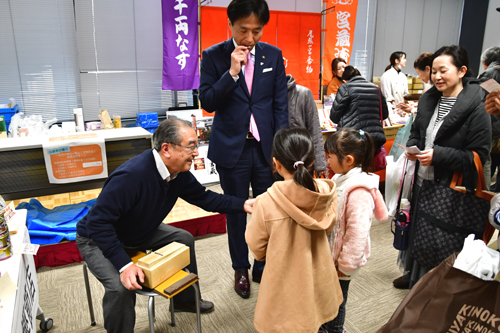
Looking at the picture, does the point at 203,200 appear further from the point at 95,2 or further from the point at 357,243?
the point at 95,2

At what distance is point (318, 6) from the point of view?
19.7 ft

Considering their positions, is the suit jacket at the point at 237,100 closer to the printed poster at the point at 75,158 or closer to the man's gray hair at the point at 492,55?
the printed poster at the point at 75,158

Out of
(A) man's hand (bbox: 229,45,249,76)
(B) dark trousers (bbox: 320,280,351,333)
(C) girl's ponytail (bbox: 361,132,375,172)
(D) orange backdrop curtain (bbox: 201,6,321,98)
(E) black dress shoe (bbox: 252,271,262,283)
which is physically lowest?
(E) black dress shoe (bbox: 252,271,262,283)

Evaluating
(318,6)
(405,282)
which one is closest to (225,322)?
(405,282)

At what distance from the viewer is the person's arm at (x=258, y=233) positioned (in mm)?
1277

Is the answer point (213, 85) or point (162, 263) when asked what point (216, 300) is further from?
point (213, 85)

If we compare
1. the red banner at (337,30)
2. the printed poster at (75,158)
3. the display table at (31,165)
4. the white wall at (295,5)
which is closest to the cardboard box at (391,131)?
the red banner at (337,30)

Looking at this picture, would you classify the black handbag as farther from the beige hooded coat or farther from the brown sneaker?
the beige hooded coat

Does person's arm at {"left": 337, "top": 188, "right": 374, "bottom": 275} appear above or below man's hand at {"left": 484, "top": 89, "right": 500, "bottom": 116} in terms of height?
below

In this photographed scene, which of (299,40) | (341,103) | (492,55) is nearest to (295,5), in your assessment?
(299,40)

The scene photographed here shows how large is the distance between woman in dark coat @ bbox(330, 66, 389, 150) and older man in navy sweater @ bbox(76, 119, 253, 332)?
1.43m

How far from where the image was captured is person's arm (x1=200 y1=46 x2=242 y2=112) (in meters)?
1.86

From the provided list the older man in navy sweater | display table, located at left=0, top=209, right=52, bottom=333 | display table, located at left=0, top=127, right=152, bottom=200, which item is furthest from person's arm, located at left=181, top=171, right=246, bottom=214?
display table, located at left=0, top=127, right=152, bottom=200

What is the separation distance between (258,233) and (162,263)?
486mm
